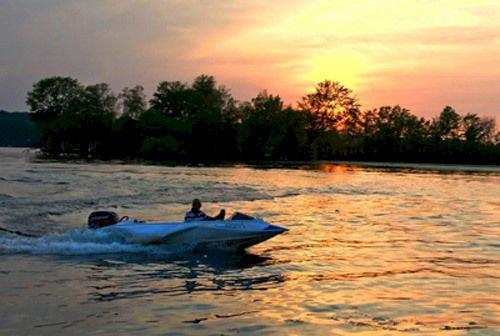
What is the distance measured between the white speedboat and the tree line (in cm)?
10454

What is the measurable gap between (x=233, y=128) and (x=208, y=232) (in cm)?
11765

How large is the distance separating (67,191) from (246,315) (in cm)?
2891

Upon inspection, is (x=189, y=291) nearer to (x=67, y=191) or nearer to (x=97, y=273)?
(x=97, y=273)

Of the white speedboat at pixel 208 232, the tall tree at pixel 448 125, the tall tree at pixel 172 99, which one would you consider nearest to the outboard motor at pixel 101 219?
the white speedboat at pixel 208 232

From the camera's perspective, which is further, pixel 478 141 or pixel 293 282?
pixel 478 141

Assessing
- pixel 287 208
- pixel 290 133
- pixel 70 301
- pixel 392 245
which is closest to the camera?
pixel 70 301

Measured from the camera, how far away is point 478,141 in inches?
6112

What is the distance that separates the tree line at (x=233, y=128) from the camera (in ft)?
439

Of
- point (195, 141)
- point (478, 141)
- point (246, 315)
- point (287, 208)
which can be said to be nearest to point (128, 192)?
point (287, 208)

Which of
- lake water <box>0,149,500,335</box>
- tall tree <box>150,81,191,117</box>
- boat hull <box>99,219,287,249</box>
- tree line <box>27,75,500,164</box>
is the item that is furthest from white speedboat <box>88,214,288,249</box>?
tall tree <box>150,81,191,117</box>

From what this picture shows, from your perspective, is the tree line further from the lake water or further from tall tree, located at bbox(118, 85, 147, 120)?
the lake water

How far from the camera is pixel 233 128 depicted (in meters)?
136

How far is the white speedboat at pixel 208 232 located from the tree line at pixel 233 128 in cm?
10454

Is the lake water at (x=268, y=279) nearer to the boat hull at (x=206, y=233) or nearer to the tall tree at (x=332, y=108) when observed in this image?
the boat hull at (x=206, y=233)
